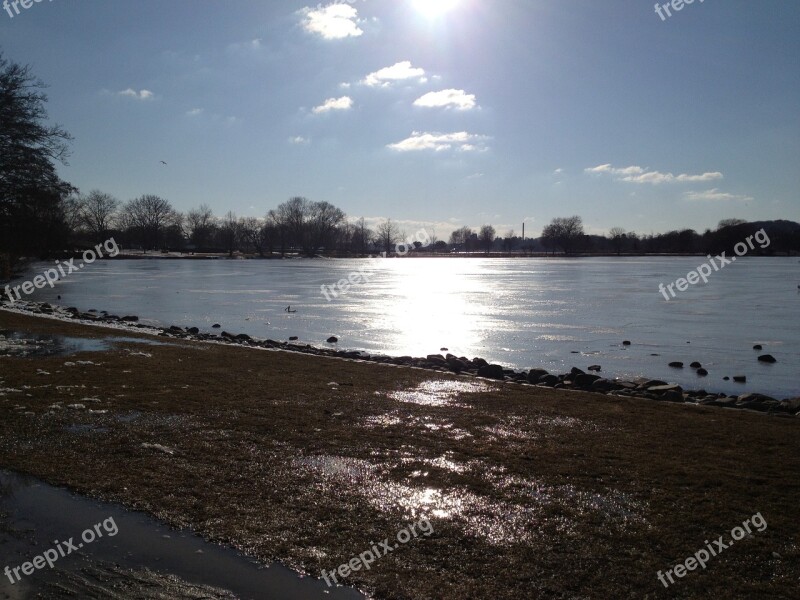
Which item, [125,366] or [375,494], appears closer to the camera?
[375,494]

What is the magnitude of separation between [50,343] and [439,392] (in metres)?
10.9

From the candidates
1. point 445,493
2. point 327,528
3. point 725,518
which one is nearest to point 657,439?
point 725,518

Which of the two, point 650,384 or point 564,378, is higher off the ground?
point 650,384

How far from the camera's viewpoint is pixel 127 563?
457 cm

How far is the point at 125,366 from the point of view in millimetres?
12641

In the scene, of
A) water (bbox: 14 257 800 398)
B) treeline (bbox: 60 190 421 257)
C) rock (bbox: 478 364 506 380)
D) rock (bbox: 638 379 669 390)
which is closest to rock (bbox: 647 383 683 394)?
rock (bbox: 638 379 669 390)

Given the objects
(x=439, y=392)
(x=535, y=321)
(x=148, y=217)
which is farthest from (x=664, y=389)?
(x=148, y=217)

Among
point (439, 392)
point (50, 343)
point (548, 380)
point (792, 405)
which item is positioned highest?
point (50, 343)

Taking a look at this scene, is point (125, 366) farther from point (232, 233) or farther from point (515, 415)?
point (232, 233)

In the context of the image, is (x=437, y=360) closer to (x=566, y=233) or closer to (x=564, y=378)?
(x=564, y=378)

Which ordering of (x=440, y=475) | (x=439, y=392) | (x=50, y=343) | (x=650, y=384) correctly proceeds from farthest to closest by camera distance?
(x=50, y=343), (x=650, y=384), (x=439, y=392), (x=440, y=475)

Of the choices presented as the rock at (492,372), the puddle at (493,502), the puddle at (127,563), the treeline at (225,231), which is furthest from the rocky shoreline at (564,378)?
the treeline at (225,231)

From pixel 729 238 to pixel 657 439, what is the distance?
160 m

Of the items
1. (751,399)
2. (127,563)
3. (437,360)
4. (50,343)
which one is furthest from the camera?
(437,360)
